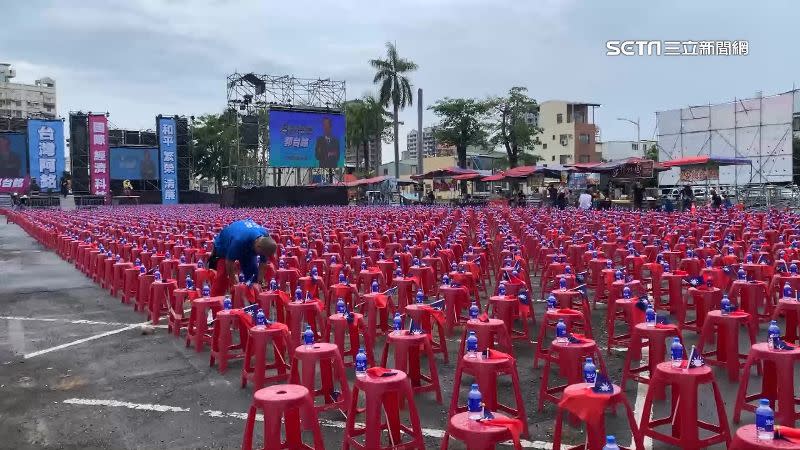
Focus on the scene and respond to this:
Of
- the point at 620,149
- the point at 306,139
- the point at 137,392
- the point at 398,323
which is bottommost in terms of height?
the point at 137,392

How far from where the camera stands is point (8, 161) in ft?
153

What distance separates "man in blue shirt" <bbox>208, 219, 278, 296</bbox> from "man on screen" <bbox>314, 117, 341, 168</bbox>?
32565mm

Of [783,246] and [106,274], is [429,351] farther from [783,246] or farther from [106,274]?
[106,274]

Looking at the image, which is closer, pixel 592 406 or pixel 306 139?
pixel 592 406

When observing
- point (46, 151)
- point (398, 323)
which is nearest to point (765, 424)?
point (398, 323)

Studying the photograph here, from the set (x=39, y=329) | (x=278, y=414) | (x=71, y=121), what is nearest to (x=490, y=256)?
(x=39, y=329)

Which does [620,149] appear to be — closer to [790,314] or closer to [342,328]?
[790,314]

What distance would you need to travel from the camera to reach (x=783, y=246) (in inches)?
437

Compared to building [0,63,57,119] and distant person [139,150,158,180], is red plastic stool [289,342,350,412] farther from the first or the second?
building [0,63,57,119]

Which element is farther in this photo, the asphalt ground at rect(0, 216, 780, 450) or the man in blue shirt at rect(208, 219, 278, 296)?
the man in blue shirt at rect(208, 219, 278, 296)

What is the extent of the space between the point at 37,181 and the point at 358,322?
4704cm

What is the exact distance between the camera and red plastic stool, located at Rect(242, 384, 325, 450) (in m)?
3.96

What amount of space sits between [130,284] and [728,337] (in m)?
9.47

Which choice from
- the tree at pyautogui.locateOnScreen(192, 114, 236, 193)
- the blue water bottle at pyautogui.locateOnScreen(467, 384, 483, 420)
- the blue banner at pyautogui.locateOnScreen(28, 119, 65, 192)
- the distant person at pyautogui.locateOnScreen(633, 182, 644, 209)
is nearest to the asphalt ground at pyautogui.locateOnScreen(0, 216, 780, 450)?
the blue water bottle at pyautogui.locateOnScreen(467, 384, 483, 420)
